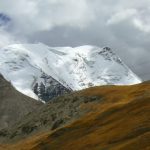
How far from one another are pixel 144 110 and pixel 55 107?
165 ft

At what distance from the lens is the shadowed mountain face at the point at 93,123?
64875mm

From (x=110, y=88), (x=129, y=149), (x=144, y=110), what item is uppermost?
(x=110, y=88)

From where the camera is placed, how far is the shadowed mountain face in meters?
64.9

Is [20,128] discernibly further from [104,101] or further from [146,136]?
[146,136]

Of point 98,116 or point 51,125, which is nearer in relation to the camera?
point 98,116

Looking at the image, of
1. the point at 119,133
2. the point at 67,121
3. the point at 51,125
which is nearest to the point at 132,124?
the point at 119,133

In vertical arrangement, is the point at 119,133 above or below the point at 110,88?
below

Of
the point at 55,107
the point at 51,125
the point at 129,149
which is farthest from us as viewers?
the point at 55,107

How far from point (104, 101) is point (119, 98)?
3291 mm

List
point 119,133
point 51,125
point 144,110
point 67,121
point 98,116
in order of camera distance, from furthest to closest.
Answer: point 51,125 → point 67,121 → point 98,116 → point 144,110 → point 119,133

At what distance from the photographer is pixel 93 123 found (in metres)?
82.8

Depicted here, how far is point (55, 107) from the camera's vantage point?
120625mm

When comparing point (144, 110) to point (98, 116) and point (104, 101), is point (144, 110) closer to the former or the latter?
point (98, 116)

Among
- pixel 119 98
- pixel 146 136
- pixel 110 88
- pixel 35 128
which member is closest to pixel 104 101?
pixel 119 98
